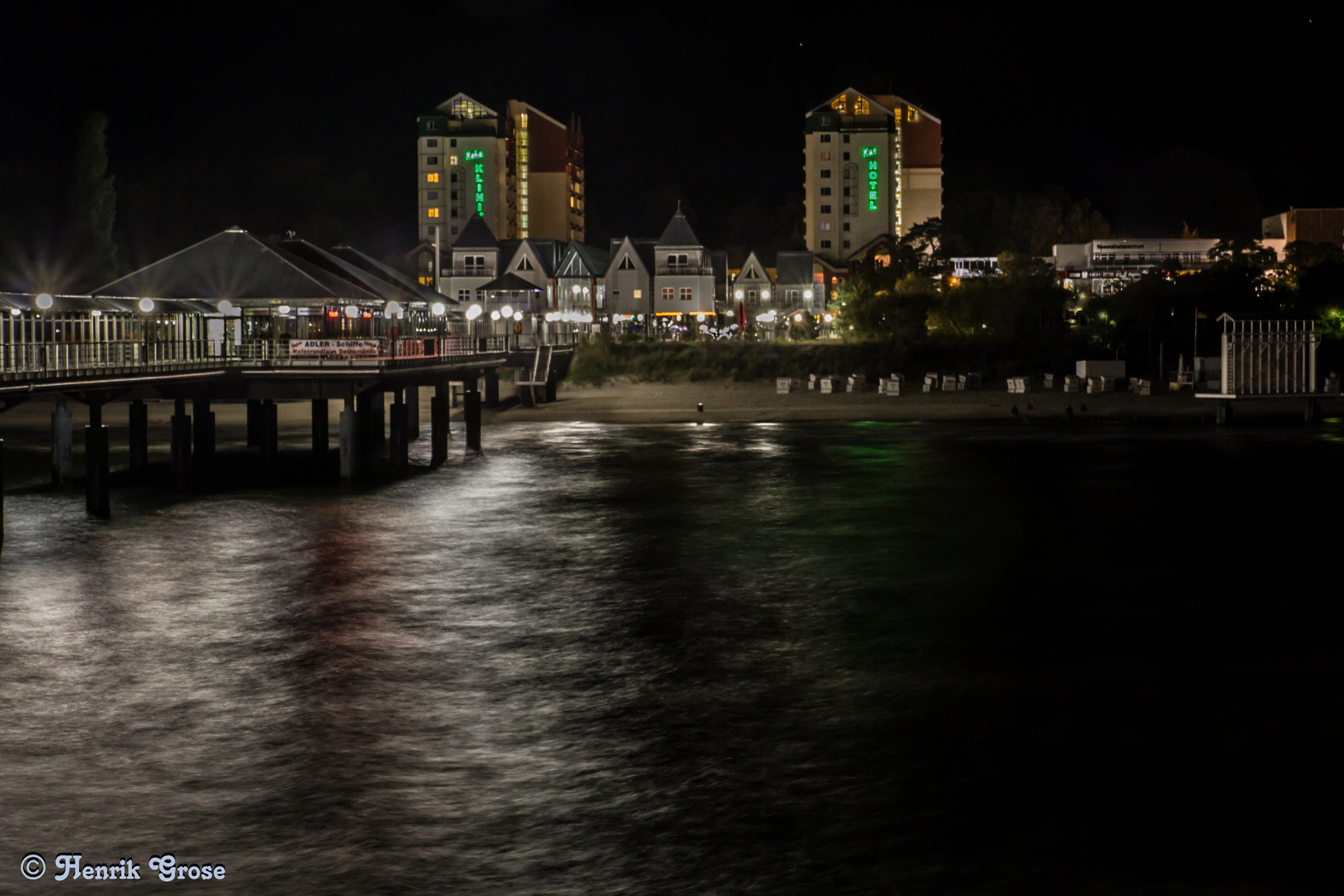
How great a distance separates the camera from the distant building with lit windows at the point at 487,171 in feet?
470

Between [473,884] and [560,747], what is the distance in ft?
10.6

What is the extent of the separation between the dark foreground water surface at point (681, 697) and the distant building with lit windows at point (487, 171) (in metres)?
117

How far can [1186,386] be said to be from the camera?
66.4 metres

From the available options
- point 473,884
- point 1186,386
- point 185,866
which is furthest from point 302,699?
point 1186,386

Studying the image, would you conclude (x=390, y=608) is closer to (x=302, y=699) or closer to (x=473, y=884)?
(x=302, y=699)

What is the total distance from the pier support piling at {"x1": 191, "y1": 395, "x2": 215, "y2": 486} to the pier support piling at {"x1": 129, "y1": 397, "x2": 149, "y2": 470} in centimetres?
138

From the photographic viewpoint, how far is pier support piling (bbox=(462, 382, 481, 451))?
44656 millimetres

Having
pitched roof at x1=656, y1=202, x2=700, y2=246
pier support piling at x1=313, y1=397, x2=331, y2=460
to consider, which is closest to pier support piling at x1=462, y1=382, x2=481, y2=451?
pier support piling at x1=313, y1=397, x2=331, y2=460

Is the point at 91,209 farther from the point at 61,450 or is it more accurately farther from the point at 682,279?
the point at 61,450

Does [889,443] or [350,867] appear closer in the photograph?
[350,867]

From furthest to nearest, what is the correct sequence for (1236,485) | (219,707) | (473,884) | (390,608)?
(1236,485), (390,608), (219,707), (473,884)

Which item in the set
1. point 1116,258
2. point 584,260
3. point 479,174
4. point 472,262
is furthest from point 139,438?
point 479,174

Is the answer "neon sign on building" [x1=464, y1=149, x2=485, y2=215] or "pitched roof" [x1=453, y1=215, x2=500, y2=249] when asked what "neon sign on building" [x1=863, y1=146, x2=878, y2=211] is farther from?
"pitched roof" [x1=453, y1=215, x2=500, y2=249]

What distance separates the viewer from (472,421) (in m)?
44.8
